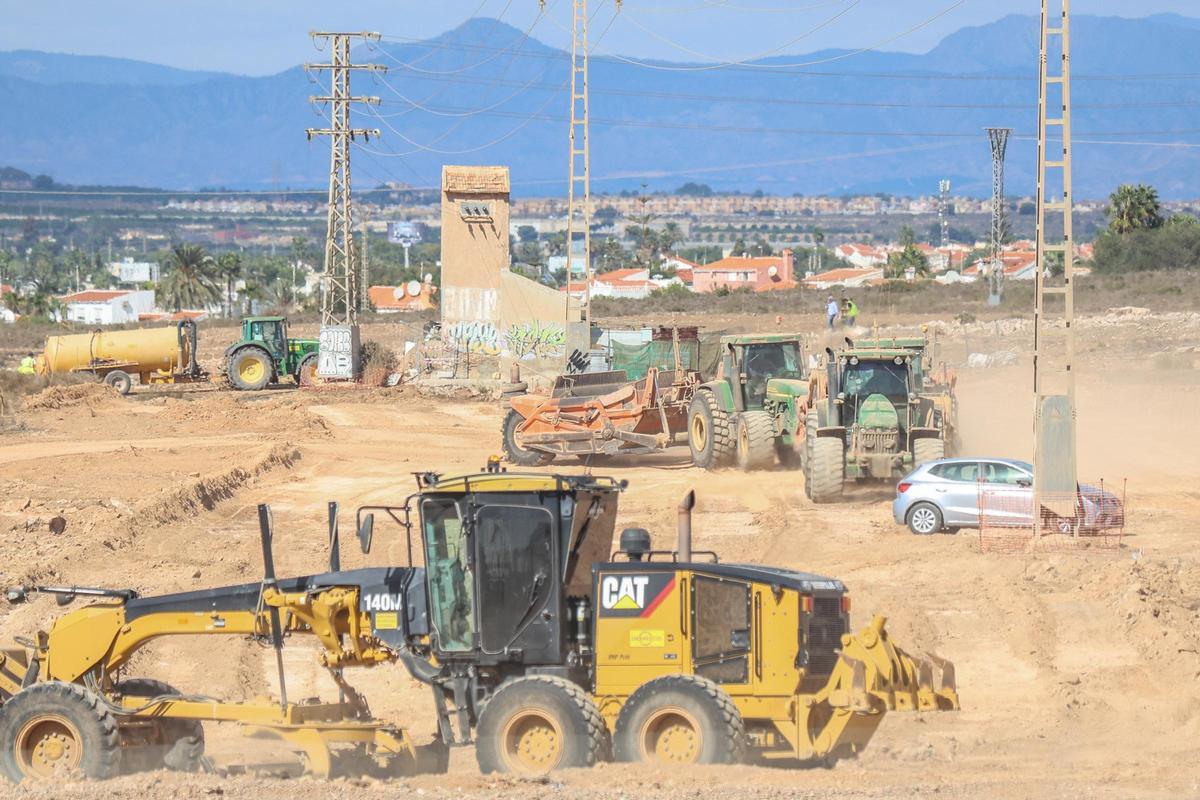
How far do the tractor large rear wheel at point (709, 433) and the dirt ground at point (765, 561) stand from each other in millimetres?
492

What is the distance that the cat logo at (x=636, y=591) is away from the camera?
468 inches

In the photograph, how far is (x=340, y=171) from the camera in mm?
53969

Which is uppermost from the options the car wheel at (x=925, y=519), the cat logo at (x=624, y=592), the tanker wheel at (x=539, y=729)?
the cat logo at (x=624, y=592)

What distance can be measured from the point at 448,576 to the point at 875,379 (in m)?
16.1

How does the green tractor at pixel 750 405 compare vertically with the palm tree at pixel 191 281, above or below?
below

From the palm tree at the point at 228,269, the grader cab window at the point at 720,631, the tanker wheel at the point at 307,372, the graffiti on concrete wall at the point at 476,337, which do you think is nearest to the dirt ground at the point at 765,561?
the grader cab window at the point at 720,631

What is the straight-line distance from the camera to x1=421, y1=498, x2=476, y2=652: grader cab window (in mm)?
12094

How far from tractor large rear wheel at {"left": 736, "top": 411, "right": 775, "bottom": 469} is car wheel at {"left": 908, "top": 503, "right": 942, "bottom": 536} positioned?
6.07 meters

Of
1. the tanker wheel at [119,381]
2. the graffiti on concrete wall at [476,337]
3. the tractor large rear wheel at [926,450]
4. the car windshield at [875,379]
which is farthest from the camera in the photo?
the graffiti on concrete wall at [476,337]

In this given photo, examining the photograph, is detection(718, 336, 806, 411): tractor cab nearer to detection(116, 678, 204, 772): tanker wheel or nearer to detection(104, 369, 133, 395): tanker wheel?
detection(116, 678, 204, 772): tanker wheel

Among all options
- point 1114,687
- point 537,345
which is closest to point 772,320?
point 537,345

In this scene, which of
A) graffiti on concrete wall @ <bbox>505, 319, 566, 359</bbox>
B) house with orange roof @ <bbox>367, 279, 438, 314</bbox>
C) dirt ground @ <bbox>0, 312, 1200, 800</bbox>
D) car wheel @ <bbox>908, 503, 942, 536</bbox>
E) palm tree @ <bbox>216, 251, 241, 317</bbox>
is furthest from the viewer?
palm tree @ <bbox>216, 251, 241, 317</bbox>

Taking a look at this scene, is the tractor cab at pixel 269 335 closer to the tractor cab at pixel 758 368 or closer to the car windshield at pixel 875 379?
the tractor cab at pixel 758 368

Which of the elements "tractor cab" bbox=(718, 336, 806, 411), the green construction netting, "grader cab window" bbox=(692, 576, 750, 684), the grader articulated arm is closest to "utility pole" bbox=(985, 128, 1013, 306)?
the green construction netting
